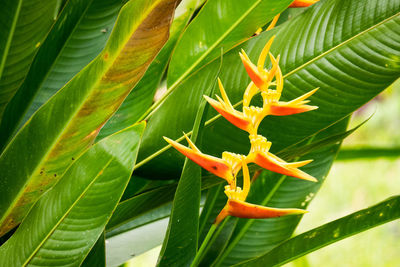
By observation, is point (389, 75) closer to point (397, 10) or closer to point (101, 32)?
point (397, 10)

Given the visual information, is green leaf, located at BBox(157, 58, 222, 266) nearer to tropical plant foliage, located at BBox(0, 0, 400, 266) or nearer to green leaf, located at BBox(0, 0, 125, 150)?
tropical plant foliage, located at BBox(0, 0, 400, 266)

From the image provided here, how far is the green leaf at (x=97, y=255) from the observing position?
423mm

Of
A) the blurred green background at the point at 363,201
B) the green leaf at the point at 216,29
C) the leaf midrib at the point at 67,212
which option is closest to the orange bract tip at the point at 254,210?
the leaf midrib at the point at 67,212

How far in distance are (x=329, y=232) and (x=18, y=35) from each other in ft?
1.19

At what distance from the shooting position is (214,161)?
0.34 metres

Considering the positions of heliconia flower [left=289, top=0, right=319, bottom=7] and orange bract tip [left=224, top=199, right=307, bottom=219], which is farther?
heliconia flower [left=289, top=0, right=319, bottom=7]

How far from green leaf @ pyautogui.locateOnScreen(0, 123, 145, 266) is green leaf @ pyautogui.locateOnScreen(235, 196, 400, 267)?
0.45 feet

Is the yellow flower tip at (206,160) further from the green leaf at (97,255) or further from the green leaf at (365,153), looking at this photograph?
the green leaf at (365,153)

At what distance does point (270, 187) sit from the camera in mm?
579

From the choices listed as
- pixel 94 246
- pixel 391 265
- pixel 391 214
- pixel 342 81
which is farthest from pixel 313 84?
pixel 391 265

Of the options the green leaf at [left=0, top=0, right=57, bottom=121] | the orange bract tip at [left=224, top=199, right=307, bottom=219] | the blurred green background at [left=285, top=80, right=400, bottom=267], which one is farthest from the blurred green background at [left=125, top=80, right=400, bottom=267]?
the orange bract tip at [left=224, top=199, right=307, bottom=219]

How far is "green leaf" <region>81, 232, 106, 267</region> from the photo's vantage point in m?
0.42

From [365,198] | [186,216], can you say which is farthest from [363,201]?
[186,216]

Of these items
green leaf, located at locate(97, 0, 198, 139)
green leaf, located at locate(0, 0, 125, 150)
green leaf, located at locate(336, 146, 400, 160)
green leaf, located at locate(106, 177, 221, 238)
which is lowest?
green leaf, located at locate(106, 177, 221, 238)
